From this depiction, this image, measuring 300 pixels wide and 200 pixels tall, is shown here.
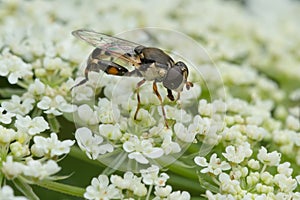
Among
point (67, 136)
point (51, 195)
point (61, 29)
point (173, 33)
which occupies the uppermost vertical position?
point (173, 33)

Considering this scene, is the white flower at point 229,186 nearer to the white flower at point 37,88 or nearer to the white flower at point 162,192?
the white flower at point 162,192

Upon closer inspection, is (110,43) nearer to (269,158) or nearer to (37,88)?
(37,88)

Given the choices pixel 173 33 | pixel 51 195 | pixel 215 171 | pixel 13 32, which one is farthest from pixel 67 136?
pixel 173 33

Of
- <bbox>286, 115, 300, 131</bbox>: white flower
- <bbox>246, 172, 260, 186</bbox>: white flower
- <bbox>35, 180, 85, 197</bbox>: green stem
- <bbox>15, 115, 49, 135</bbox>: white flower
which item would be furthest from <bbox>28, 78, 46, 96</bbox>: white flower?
<bbox>286, 115, 300, 131</bbox>: white flower

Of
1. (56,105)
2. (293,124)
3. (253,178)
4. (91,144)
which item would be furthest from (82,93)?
(293,124)

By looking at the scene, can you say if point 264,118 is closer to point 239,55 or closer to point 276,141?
point 276,141
